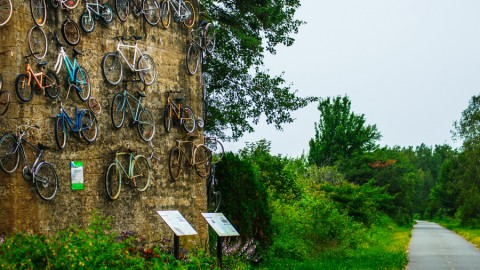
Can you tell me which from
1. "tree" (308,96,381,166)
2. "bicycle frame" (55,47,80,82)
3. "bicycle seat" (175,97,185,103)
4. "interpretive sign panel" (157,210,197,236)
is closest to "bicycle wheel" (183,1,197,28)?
"bicycle seat" (175,97,185,103)

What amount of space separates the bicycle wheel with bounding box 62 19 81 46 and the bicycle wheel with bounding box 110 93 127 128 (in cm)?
149

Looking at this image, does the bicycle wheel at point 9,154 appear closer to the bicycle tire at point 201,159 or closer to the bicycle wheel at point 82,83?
the bicycle wheel at point 82,83

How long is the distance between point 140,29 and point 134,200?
11.7 ft

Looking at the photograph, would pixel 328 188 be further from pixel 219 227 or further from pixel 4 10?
pixel 4 10

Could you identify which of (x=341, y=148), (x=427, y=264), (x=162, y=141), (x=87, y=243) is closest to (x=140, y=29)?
(x=162, y=141)

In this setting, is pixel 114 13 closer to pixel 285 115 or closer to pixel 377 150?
pixel 285 115

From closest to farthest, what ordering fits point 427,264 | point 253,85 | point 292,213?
1. point 427,264
2. point 292,213
3. point 253,85

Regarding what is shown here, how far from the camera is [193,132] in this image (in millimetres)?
18344

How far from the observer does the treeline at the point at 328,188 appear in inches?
797

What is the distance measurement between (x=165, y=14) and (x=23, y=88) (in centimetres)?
492

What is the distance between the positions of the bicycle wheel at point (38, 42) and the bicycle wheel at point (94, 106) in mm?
1508

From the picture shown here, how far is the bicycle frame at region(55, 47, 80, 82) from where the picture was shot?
46.5ft

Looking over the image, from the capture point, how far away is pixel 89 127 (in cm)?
1488

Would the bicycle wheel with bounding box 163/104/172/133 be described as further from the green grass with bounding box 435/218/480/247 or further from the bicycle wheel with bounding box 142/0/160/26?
the green grass with bounding box 435/218/480/247
